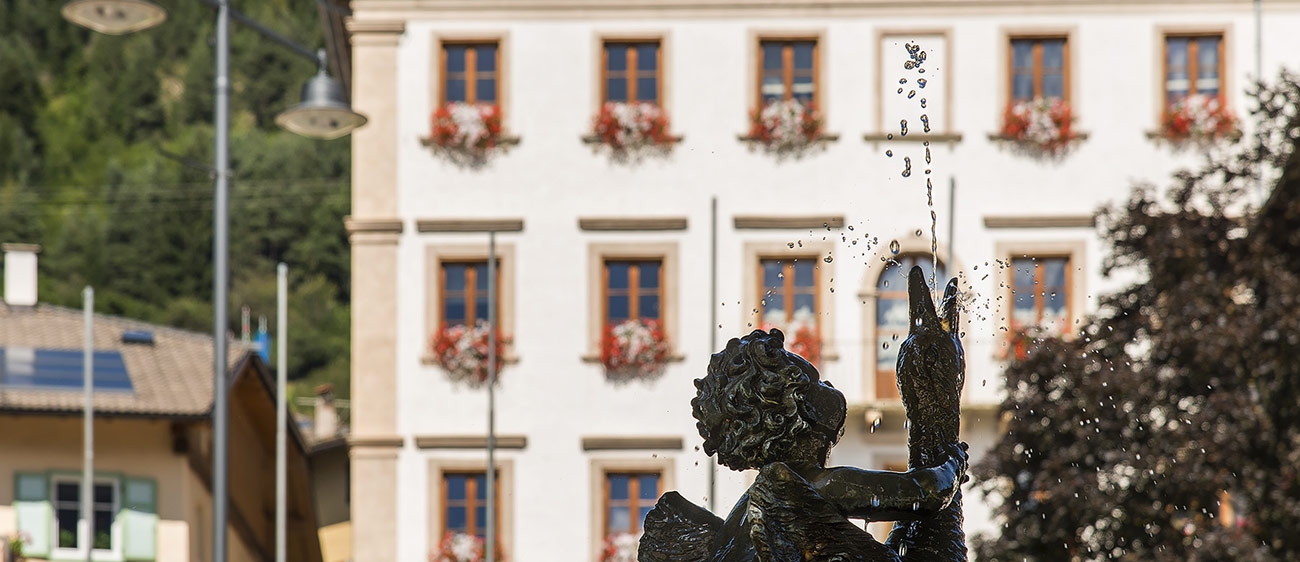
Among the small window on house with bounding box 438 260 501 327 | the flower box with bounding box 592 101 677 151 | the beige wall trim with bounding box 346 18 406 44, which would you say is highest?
the beige wall trim with bounding box 346 18 406 44

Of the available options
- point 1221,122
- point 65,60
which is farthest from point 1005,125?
point 65,60

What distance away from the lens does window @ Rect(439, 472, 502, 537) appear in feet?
81.1

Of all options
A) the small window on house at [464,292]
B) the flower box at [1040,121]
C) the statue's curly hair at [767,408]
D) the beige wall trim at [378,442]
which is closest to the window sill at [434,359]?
the small window on house at [464,292]

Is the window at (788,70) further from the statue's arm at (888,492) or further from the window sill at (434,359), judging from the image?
the statue's arm at (888,492)

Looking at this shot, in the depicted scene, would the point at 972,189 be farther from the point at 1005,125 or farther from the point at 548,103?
the point at 548,103

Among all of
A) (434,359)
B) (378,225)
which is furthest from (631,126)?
(434,359)

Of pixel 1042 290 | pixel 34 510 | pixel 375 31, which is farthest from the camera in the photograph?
pixel 34 510

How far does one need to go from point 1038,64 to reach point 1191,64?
194 centimetres

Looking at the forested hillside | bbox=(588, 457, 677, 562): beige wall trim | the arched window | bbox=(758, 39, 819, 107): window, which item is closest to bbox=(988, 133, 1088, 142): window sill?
the arched window

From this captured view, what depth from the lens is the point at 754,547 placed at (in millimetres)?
3256

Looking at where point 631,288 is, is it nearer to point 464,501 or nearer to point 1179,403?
point 464,501

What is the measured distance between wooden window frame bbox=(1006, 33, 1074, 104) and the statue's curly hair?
2202cm

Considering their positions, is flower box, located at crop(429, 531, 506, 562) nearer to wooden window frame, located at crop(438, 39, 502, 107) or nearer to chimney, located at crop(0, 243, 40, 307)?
wooden window frame, located at crop(438, 39, 502, 107)

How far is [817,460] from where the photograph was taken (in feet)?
10.8
